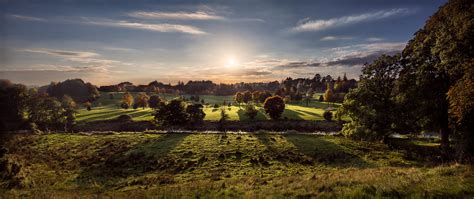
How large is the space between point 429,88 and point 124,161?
3574 centimetres

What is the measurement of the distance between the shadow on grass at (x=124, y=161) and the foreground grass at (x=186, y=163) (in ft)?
0.34

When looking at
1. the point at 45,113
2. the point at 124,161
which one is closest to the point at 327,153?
the point at 124,161

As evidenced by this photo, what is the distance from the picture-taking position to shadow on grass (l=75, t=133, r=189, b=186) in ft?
93.4

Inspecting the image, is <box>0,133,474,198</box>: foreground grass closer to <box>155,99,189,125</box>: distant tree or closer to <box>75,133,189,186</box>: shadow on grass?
<box>75,133,189,186</box>: shadow on grass

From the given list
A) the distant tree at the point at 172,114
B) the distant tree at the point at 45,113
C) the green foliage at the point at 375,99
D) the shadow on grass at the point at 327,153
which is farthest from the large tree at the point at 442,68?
the distant tree at the point at 45,113

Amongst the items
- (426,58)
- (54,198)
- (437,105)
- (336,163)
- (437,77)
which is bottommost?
(336,163)

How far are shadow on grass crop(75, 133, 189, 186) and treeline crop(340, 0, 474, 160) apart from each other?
27.4 m

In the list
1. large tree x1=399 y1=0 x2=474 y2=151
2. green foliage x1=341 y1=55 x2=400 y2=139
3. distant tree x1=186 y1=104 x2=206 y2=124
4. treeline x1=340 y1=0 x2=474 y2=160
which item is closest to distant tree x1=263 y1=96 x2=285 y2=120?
distant tree x1=186 y1=104 x2=206 y2=124

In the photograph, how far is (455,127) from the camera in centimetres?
2588

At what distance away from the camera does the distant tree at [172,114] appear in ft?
226

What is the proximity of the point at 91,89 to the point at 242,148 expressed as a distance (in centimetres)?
14647

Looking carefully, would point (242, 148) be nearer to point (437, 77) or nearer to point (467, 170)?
point (437, 77)

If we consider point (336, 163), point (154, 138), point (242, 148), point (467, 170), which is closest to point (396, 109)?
point (336, 163)

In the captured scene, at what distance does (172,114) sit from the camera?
68.8 metres
